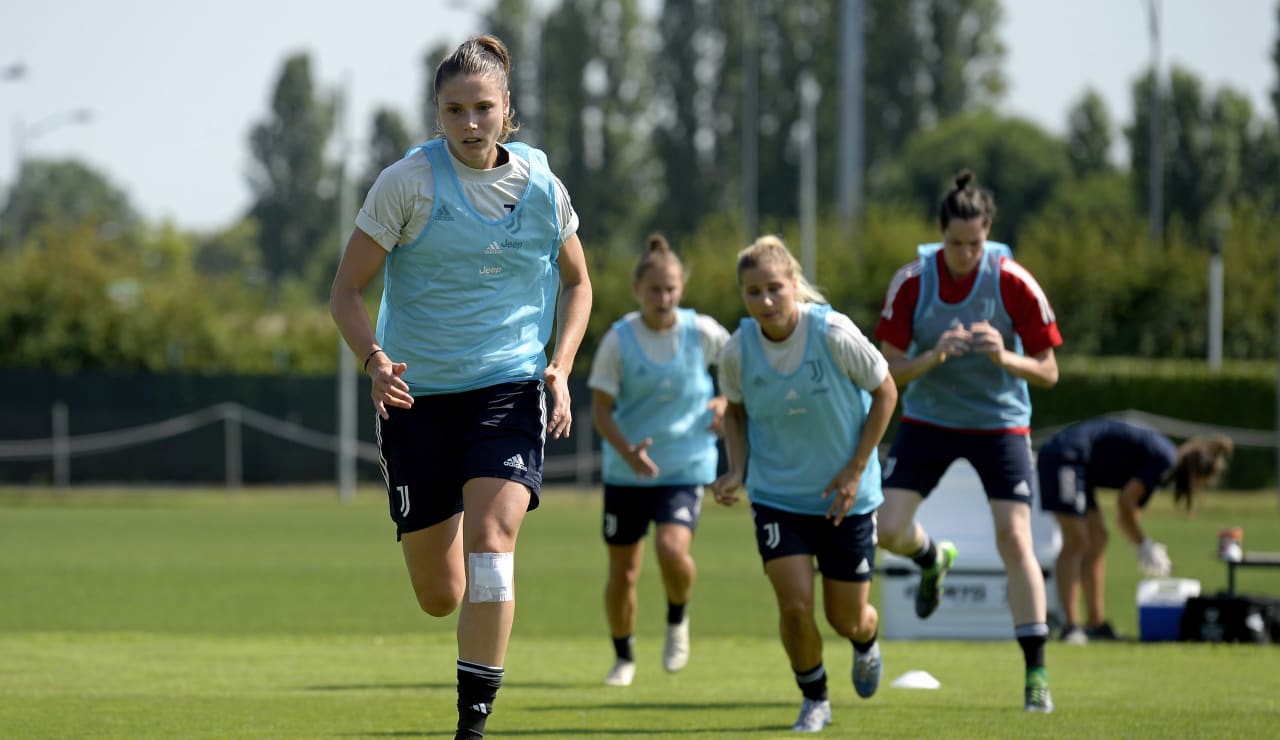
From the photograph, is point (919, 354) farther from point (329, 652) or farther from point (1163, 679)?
point (329, 652)

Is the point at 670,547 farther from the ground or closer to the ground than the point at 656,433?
closer to the ground

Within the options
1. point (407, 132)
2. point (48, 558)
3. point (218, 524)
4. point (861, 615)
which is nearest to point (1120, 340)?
point (218, 524)

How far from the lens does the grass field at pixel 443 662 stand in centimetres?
793

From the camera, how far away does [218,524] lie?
27328mm

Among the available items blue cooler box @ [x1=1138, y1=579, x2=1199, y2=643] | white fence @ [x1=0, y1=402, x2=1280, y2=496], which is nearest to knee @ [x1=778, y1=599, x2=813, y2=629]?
blue cooler box @ [x1=1138, y1=579, x2=1199, y2=643]

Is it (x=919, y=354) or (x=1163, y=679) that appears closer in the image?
(x=919, y=354)

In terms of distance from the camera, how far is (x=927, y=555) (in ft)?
30.0

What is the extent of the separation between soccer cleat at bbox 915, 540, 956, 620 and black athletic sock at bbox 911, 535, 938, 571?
4 centimetres

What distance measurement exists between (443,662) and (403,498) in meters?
5.01

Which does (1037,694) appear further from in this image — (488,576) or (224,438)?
(224,438)

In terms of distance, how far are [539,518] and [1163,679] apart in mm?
19261

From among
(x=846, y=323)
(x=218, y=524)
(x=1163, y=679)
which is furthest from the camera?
(x=218, y=524)

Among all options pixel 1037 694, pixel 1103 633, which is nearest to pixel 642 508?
pixel 1037 694

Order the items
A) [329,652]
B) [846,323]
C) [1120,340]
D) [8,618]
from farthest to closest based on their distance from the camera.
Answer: [1120,340] → [8,618] → [329,652] → [846,323]
